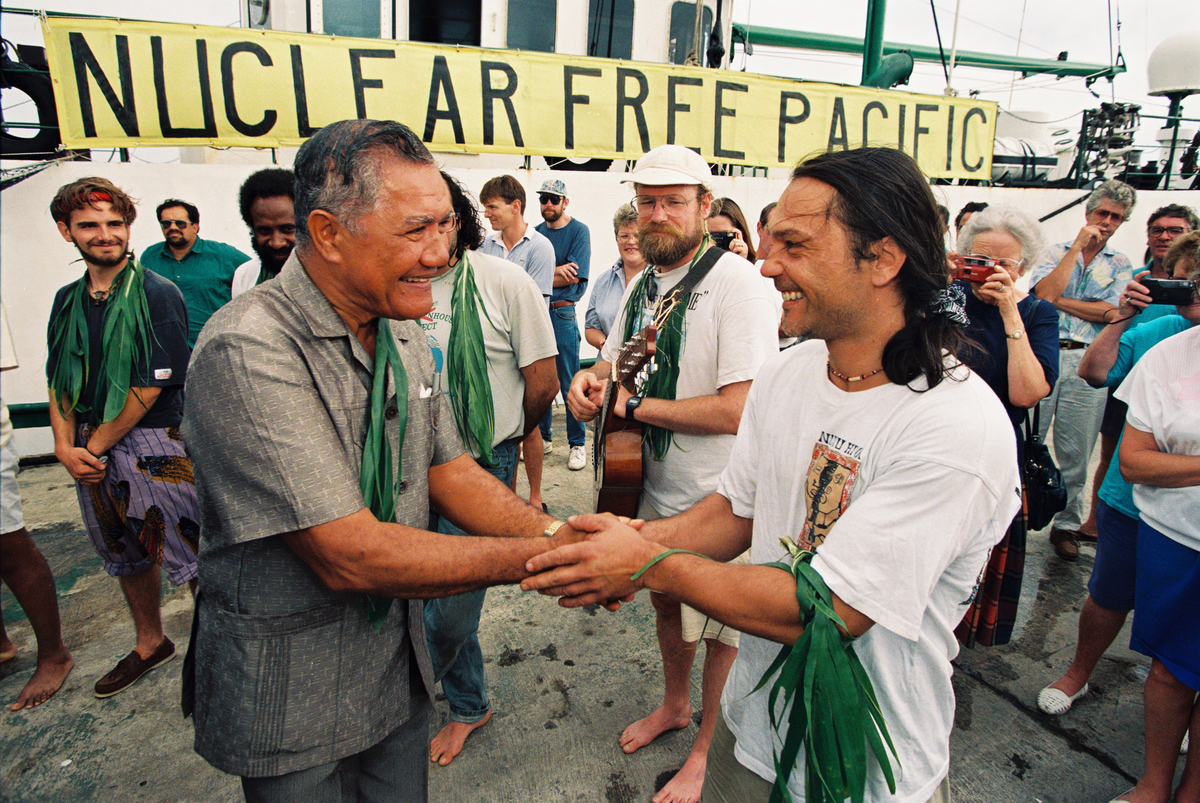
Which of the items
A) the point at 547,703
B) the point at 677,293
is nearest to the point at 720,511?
the point at 677,293

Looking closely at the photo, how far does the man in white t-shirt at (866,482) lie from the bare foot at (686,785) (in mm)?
886

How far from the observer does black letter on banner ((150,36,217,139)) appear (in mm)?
5789

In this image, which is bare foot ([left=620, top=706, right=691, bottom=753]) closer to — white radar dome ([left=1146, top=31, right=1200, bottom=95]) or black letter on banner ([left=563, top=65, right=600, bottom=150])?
black letter on banner ([left=563, top=65, right=600, bottom=150])

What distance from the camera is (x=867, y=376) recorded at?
4.84 ft

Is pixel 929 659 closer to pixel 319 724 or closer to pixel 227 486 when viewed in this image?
pixel 319 724

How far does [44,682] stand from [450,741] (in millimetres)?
2038

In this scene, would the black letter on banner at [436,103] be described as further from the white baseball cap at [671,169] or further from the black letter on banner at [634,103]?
the white baseball cap at [671,169]

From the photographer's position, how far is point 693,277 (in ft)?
8.82

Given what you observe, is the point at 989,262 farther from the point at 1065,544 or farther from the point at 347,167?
the point at 1065,544

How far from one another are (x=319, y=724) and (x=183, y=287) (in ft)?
15.3

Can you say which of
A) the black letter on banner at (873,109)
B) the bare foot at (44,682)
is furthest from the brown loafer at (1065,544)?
the bare foot at (44,682)

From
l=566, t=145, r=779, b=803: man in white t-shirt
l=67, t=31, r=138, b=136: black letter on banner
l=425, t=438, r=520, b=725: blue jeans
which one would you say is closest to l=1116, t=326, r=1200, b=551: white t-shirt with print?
l=566, t=145, r=779, b=803: man in white t-shirt

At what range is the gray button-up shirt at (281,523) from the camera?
4.38 feet

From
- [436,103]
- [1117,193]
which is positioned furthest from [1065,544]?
[436,103]
